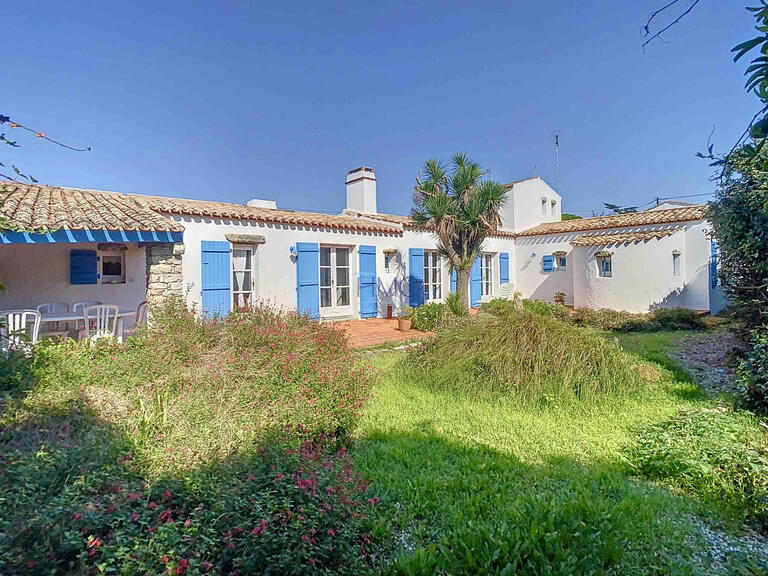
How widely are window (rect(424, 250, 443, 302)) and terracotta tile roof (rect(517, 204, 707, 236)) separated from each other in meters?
4.91

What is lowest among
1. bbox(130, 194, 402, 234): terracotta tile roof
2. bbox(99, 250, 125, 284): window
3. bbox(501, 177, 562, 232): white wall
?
bbox(99, 250, 125, 284): window

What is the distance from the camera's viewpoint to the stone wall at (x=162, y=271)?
26.3ft

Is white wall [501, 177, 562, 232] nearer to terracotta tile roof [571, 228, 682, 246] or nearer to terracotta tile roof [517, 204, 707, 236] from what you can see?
terracotta tile roof [517, 204, 707, 236]

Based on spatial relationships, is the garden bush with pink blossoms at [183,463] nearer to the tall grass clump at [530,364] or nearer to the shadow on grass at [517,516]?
the shadow on grass at [517,516]

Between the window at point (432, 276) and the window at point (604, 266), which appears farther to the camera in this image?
the window at point (432, 276)

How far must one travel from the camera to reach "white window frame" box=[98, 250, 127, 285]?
10.3 m

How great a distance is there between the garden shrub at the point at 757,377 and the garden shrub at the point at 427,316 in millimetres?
7498

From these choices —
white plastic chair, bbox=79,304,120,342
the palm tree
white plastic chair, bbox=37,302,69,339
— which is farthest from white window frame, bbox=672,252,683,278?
white plastic chair, bbox=37,302,69,339

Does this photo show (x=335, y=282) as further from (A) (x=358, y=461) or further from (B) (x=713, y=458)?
(B) (x=713, y=458)

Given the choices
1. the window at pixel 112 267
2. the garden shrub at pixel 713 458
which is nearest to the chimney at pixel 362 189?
the window at pixel 112 267

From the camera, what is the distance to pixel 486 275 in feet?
59.9

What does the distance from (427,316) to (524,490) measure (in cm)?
874

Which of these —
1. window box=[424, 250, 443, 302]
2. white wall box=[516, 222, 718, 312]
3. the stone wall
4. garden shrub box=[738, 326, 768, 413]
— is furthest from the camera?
window box=[424, 250, 443, 302]

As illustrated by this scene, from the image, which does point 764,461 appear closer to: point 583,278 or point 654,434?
point 654,434
